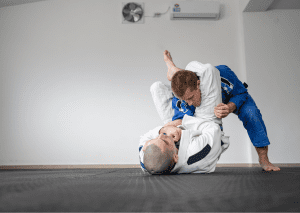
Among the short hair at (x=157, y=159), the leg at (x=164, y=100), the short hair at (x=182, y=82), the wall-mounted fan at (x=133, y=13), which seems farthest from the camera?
the wall-mounted fan at (x=133, y=13)

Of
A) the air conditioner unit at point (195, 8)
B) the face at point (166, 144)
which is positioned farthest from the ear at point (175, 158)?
the air conditioner unit at point (195, 8)

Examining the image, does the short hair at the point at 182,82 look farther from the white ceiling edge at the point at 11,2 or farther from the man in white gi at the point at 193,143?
the white ceiling edge at the point at 11,2

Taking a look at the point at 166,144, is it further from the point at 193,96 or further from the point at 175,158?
the point at 193,96

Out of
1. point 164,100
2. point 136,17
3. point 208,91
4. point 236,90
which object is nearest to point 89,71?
point 136,17

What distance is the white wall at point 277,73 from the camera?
11.7ft

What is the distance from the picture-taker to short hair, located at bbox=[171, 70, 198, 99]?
126cm

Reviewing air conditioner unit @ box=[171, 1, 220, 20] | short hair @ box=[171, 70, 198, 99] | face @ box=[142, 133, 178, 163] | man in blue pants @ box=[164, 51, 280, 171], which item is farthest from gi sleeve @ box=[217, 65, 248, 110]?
air conditioner unit @ box=[171, 1, 220, 20]

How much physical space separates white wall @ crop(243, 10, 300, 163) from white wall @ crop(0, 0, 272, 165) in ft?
0.70

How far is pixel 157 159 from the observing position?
42.4 inches

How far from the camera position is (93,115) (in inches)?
156

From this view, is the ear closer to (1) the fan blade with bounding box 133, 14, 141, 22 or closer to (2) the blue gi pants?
(2) the blue gi pants

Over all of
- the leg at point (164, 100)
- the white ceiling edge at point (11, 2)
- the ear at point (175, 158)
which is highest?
the white ceiling edge at point (11, 2)

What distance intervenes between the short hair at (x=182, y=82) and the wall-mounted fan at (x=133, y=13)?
310 centimetres

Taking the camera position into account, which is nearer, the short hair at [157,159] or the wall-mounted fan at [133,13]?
the short hair at [157,159]
